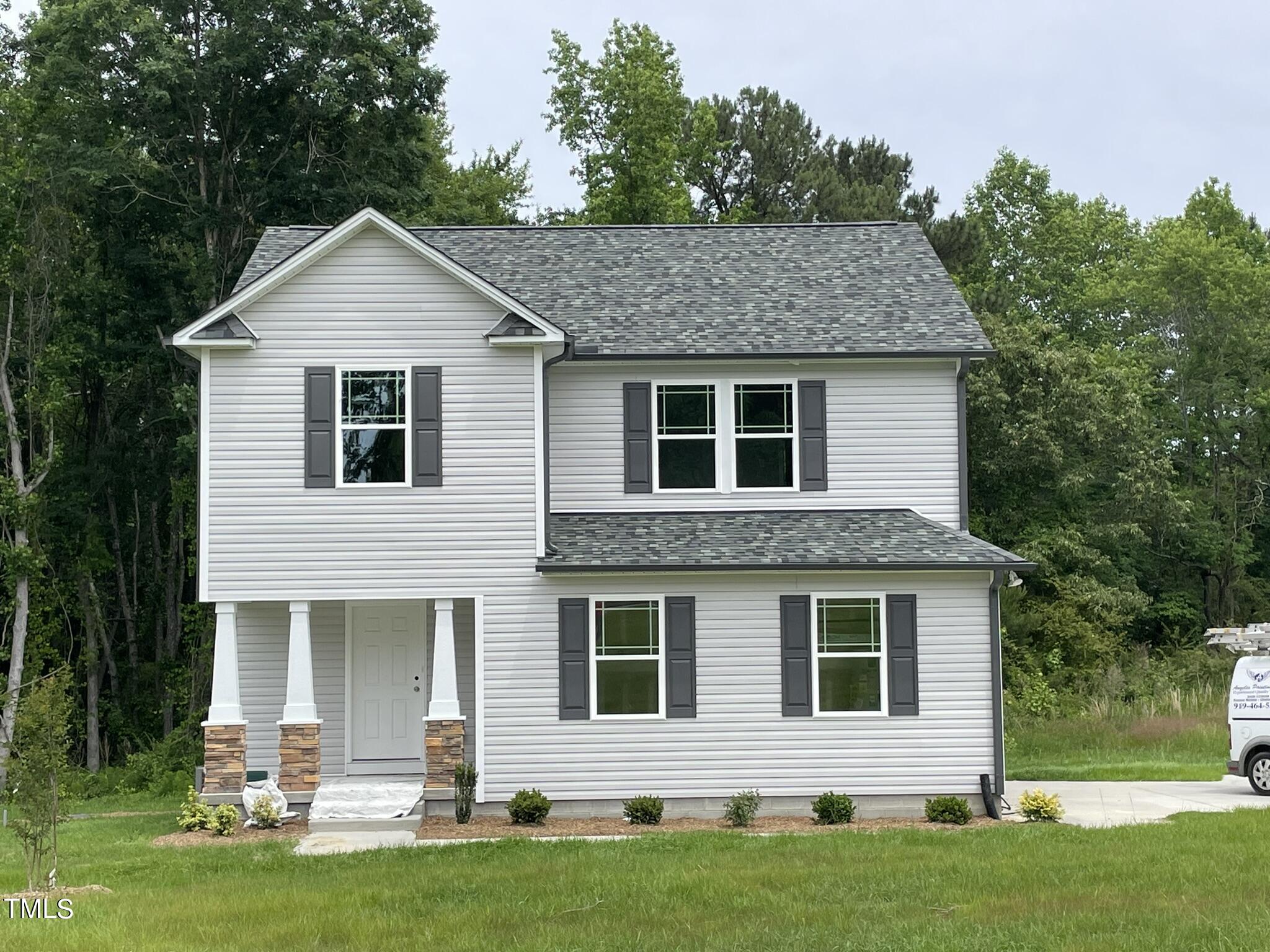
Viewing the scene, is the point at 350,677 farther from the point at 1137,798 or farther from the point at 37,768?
the point at 1137,798

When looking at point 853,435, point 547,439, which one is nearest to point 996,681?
point 853,435

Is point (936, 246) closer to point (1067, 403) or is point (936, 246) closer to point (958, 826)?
point (1067, 403)

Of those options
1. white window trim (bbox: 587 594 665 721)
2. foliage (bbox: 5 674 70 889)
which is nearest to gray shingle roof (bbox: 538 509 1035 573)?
white window trim (bbox: 587 594 665 721)

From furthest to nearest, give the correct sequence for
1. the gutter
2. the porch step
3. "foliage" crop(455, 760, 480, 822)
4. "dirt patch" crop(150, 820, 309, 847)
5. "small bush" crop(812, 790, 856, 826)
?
the gutter, "foliage" crop(455, 760, 480, 822), the porch step, "small bush" crop(812, 790, 856, 826), "dirt patch" crop(150, 820, 309, 847)

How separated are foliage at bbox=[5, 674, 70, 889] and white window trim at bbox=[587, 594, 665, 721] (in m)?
7.02

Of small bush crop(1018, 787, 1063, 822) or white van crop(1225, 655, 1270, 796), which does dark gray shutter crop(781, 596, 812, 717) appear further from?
white van crop(1225, 655, 1270, 796)

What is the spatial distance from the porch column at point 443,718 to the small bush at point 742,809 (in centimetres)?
343

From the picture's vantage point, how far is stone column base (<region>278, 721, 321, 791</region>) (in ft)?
57.9

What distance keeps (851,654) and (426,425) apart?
6151 millimetres

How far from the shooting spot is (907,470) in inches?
769

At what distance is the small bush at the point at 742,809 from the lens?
16.8 m

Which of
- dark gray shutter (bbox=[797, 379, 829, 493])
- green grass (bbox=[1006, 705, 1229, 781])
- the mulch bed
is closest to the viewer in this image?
the mulch bed

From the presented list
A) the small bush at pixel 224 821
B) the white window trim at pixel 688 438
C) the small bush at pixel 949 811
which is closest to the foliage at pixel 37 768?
the small bush at pixel 224 821

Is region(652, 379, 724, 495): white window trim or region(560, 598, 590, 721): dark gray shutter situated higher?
region(652, 379, 724, 495): white window trim
